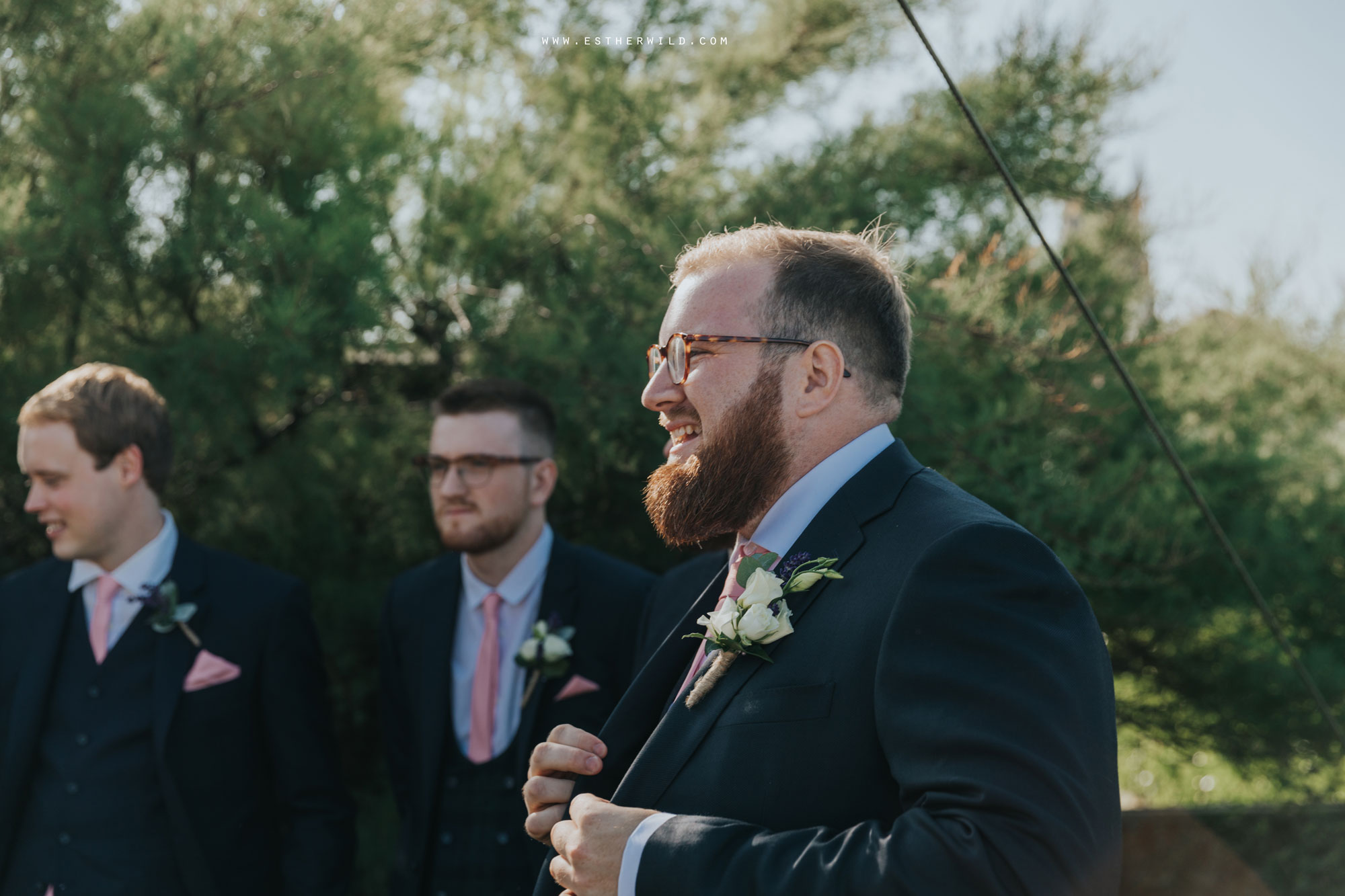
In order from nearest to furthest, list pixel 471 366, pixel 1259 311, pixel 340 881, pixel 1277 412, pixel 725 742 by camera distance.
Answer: pixel 725 742 → pixel 340 881 → pixel 471 366 → pixel 1277 412 → pixel 1259 311

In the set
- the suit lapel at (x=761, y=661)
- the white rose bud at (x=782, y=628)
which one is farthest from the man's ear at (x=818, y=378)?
the white rose bud at (x=782, y=628)

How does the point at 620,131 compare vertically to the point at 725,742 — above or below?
above

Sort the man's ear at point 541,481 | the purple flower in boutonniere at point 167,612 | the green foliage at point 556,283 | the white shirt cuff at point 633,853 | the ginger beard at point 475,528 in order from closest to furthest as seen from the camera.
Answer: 1. the white shirt cuff at point 633,853
2. the purple flower in boutonniere at point 167,612
3. the ginger beard at point 475,528
4. the man's ear at point 541,481
5. the green foliage at point 556,283

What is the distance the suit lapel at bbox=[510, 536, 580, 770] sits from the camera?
3.39 meters

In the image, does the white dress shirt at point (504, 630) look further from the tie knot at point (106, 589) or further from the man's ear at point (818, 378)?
the man's ear at point (818, 378)

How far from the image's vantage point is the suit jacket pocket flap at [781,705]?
1590mm

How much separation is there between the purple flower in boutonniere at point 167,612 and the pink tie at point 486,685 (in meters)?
0.88

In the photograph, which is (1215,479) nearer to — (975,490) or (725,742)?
(975,490)

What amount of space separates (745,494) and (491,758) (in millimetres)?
1902

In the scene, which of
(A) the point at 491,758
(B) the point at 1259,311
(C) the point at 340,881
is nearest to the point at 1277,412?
(B) the point at 1259,311

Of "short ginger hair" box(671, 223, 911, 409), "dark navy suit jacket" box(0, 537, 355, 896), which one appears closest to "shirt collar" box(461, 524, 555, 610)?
"dark navy suit jacket" box(0, 537, 355, 896)

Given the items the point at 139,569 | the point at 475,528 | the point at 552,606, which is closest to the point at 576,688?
the point at 552,606

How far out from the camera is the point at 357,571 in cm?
504

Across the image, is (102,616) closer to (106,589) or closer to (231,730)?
(106,589)
